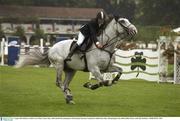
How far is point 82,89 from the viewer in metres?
14.7

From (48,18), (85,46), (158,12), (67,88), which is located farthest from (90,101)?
(48,18)

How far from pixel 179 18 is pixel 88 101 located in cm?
4849

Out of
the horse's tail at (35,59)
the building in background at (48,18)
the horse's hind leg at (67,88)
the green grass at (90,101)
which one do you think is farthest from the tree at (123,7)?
the horse's hind leg at (67,88)

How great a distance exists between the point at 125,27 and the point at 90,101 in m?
1.77

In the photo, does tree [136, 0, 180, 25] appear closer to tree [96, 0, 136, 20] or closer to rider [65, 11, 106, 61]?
tree [96, 0, 136, 20]

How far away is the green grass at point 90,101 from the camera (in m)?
9.87

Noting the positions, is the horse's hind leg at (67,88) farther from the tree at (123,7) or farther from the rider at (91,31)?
the tree at (123,7)

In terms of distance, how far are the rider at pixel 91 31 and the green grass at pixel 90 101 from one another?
3.60ft

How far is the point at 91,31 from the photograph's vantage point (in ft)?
35.3

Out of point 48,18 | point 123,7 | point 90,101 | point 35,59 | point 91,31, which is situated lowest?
point 90,101

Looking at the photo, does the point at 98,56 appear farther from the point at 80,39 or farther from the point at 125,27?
the point at 125,27

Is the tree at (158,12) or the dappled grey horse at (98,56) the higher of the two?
the tree at (158,12)

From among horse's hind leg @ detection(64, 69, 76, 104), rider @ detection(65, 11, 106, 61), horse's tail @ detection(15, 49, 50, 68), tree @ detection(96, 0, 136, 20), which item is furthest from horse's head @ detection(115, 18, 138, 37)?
tree @ detection(96, 0, 136, 20)

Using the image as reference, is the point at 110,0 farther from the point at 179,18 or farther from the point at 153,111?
the point at 153,111
